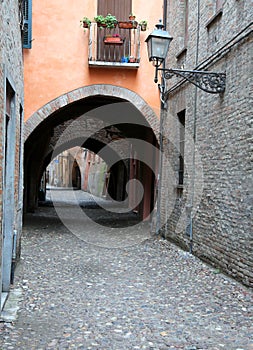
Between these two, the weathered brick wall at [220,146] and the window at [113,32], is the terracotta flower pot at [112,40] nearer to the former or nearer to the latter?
the window at [113,32]

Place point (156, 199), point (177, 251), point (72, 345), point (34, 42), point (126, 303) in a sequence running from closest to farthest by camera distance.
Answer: point (72, 345), point (126, 303), point (177, 251), point (34, 42), point (156, 199)

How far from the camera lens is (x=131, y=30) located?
11148 mm

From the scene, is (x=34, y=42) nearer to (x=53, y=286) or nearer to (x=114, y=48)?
(x=114, y=48)

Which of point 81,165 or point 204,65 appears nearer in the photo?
point 204,65

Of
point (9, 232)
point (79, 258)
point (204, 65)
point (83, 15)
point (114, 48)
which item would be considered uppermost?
point (83, 15)

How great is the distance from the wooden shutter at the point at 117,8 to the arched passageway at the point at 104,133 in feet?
5.87

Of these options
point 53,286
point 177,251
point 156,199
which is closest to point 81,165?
point 156,199

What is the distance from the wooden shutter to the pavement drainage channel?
772cm

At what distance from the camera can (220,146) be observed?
7.26 m

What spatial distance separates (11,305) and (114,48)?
7.52 metres

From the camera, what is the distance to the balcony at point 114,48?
1102 cm

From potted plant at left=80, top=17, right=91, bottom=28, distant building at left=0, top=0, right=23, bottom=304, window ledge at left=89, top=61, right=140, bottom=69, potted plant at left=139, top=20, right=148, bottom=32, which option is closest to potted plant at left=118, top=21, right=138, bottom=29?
potted plant at left=139, top=20, right=148, bottom=32

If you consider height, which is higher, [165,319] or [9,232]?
[9,232]

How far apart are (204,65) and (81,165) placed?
33524 millimetres
